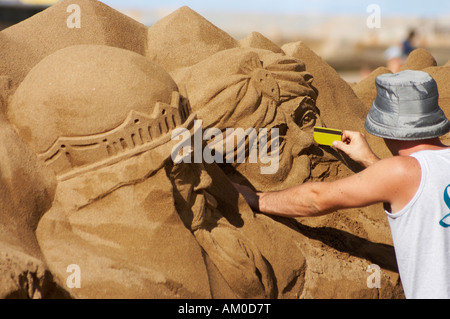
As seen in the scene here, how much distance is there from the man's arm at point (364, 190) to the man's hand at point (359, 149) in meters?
0.45

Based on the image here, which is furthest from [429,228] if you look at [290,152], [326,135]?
[290,152]

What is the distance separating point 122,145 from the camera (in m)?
2.46

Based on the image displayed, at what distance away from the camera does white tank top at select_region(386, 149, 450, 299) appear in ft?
7.50

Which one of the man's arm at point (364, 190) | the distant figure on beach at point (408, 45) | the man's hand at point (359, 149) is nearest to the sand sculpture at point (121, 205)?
the man's arm at point (364, 190)

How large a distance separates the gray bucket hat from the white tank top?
0.36 ft

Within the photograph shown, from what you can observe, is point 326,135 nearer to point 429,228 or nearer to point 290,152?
point 290,152

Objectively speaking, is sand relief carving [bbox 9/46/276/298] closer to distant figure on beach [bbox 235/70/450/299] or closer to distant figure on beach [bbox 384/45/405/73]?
distant figure on beach [bbox 235/70/450/299]

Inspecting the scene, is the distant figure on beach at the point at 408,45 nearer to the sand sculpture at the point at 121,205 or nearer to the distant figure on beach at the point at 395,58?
the distant figure on beach at the point at 395,58

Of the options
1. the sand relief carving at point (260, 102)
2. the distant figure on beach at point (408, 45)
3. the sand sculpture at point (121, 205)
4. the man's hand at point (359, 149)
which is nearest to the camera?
the sand sculpture at point (121, 205)

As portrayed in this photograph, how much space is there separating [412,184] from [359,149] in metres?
0.77

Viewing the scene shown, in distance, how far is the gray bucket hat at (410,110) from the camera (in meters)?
2.41

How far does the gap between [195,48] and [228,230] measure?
5.24ft
